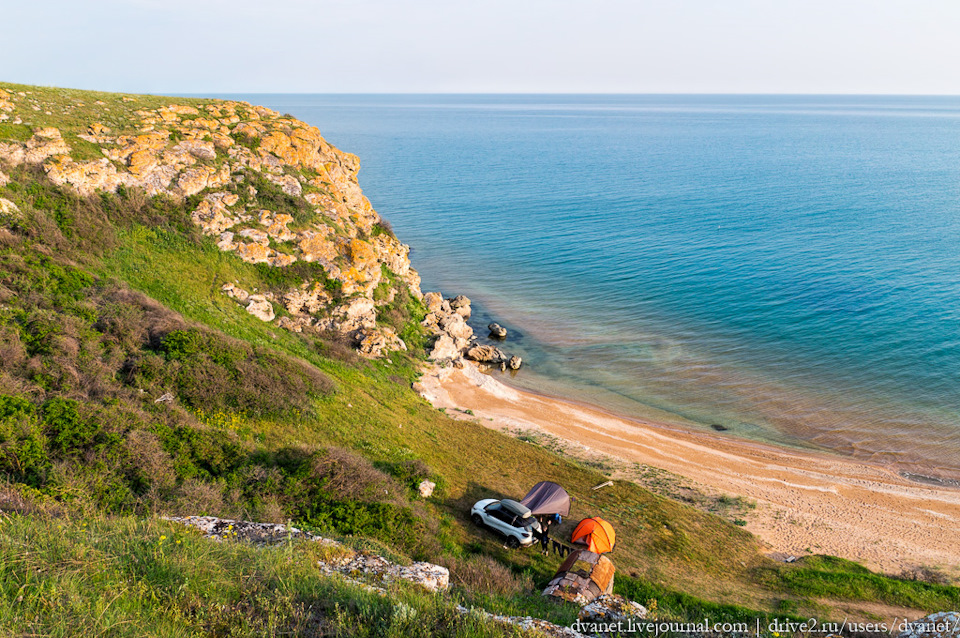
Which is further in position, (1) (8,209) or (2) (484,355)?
(2) (484,355)

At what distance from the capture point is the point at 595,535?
695 inches

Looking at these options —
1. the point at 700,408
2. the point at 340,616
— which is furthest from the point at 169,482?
the point at 700,408

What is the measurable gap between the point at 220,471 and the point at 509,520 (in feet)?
31.7

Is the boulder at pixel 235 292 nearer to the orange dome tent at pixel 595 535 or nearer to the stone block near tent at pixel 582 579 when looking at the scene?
the orange dome tent at pixel 595 535

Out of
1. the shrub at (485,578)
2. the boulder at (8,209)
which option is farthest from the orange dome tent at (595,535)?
A: the boulder at (8,209)

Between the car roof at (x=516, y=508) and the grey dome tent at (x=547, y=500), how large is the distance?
59 centimetres

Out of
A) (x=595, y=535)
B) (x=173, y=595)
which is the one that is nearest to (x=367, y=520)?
(x=595, y=535)

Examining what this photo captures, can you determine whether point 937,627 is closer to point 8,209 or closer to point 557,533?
point 557,533

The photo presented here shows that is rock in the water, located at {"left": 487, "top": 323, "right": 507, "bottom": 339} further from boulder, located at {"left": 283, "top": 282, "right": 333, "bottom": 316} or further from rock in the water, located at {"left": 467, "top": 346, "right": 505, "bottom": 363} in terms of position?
boulder, located at {"left": 283, "top": 282, "right": 333, "bottom": 316}

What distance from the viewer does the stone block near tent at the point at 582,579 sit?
13789 mm

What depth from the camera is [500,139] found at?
168 meters

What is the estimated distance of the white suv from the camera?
58.3 feet

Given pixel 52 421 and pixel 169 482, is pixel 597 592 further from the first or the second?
pixel 52 421

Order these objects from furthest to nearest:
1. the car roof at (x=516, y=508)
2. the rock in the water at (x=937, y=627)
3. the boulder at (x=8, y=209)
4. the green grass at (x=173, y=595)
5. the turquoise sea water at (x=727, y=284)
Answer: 1. the turquoise sea water at (x=727, y=284)
2. the boulder at (x=8, y=209)
3. the car roof at (x=516, y=508)
4. the rock in the water at (x=937, y=627)
5. the green grass at (x=173, y=595)
